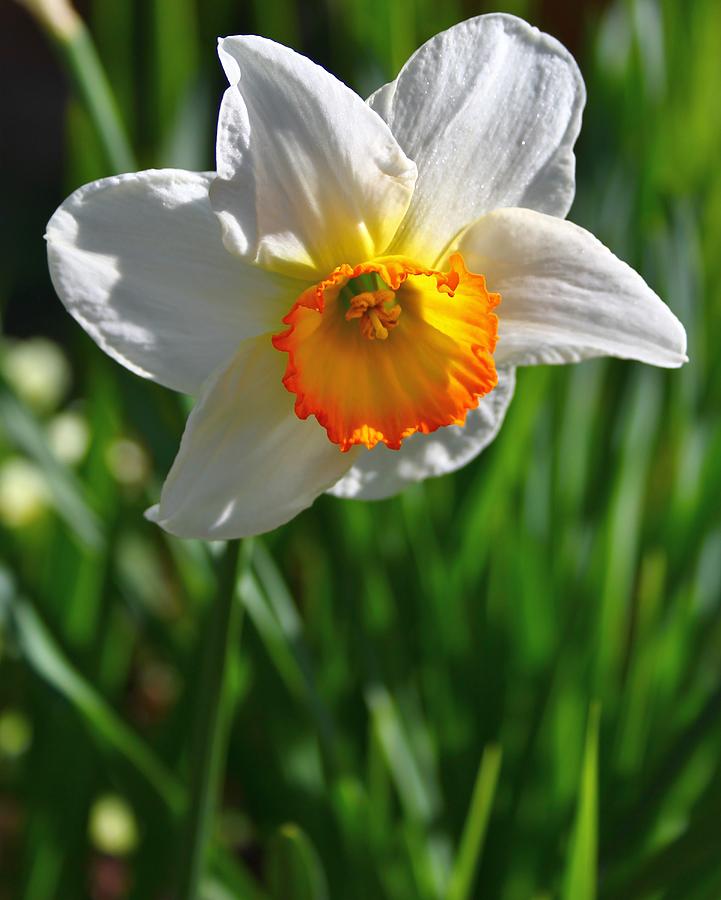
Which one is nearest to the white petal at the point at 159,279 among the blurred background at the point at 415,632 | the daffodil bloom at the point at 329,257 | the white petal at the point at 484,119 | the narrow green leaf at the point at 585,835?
the daffodil bloom at the point at 329,257

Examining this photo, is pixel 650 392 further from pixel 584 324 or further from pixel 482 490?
pixel 584 324

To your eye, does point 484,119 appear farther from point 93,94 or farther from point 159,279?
point 93,94

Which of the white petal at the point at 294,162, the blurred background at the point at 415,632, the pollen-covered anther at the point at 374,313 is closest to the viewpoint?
the white petal at the point at 294,162

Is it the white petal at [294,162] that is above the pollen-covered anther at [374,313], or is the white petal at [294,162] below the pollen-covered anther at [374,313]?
above

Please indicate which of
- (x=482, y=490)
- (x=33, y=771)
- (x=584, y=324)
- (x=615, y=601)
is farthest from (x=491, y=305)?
(x=33, y=771)

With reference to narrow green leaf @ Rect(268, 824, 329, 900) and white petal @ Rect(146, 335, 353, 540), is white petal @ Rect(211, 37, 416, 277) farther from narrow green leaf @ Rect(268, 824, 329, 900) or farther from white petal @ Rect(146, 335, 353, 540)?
narrow green leaf @ Rect(268, 824, 329, 900)

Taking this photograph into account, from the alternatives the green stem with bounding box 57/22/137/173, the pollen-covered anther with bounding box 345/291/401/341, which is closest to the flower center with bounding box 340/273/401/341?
the pollen-covered anther with bounding box 345/291/401/341

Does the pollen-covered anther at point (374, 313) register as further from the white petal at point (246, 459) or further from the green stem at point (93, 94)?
the green stem at point (93, 94)
